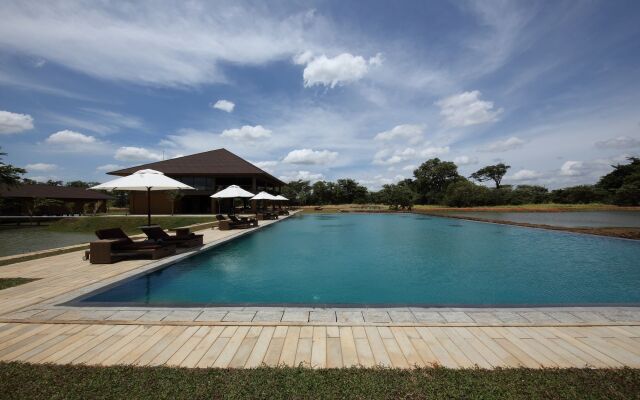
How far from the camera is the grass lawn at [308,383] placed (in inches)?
87.5

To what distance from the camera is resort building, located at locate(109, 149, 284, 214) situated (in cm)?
2936

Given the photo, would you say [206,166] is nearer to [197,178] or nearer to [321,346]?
[197,178]

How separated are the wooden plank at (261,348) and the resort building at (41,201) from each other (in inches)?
1473

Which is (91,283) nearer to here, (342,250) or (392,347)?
(392,347)

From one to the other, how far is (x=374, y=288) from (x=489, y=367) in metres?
3.89

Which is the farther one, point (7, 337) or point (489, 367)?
point (7, 337)

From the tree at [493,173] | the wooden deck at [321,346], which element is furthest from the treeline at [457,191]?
the wooden deck at [321,346]

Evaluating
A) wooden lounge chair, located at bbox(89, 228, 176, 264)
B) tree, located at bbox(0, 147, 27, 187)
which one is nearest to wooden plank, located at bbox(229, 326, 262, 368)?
wooden lounge chair, located at bbox(89, 228, 176, 264)

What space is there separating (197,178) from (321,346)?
3055 centimetres

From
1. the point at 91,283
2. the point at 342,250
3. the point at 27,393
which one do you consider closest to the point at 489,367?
the point at 27,393

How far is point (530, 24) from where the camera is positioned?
11297 millimetres

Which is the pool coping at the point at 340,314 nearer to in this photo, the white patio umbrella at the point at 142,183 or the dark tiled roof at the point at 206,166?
the white patio umbrella at the point at 142,183

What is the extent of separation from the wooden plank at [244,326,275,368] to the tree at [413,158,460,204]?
58.6 metres

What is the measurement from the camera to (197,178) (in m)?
30.5
